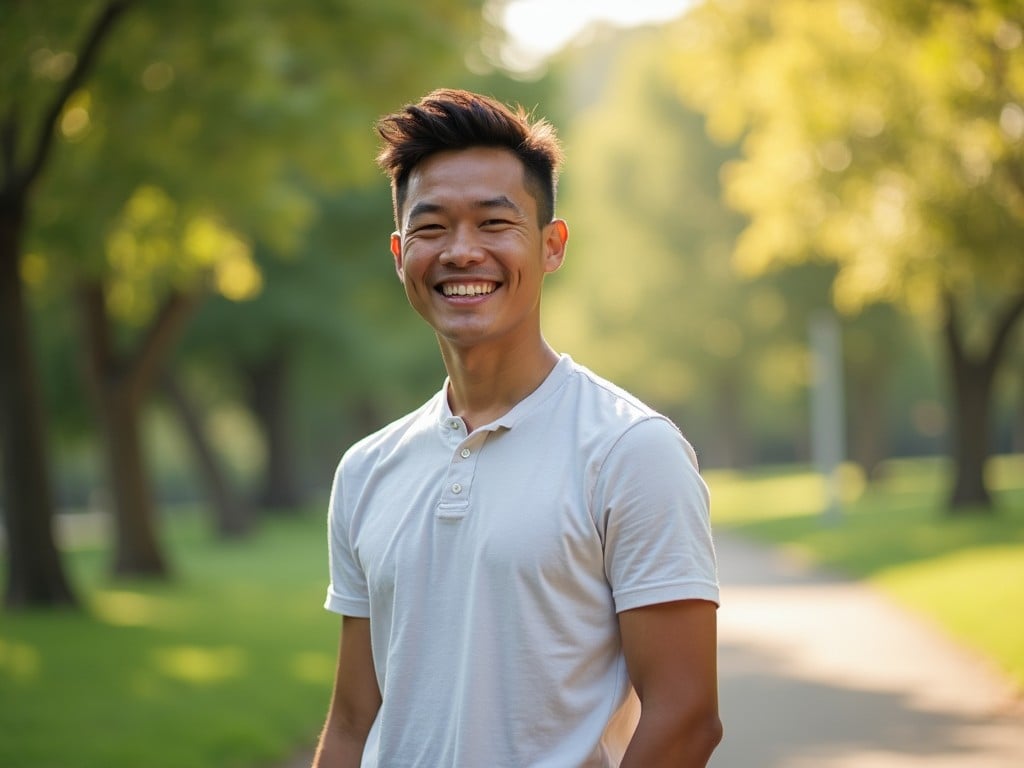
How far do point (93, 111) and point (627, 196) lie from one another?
34.9m

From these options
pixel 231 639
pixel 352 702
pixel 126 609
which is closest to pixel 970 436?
pixel 126 609

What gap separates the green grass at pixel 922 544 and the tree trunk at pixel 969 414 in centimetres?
47

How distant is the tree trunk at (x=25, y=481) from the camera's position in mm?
14703

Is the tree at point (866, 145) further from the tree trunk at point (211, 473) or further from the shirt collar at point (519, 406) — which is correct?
the shirt collar at point (519, 406)

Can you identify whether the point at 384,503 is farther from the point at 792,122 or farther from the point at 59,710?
the point at 792,122

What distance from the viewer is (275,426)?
36.8 meters

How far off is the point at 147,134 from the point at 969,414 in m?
14.8

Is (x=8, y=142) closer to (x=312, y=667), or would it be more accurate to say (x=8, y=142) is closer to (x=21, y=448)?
(x=21, y=448)

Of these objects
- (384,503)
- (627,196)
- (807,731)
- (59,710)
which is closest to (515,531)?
(384,503)

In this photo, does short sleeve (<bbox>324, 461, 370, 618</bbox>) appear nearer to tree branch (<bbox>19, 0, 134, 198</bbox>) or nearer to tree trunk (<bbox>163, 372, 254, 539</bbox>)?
tree branch (<bbox>19, 0, 134, 198</bbox>)

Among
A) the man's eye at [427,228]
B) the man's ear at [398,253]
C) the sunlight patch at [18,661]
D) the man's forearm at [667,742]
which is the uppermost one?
the man's eye at [427,228]

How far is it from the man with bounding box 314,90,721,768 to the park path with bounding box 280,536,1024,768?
218 inches

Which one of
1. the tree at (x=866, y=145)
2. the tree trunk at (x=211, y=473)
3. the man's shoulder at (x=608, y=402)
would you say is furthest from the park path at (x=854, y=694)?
the tree trunk at (x=211, y=473)

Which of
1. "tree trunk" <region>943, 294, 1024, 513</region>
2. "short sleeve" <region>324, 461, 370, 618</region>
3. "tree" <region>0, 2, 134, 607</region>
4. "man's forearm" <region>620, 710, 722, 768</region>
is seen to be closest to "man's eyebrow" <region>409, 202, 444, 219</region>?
"short sleeve" <region>324, 461, 370, 618</region>
